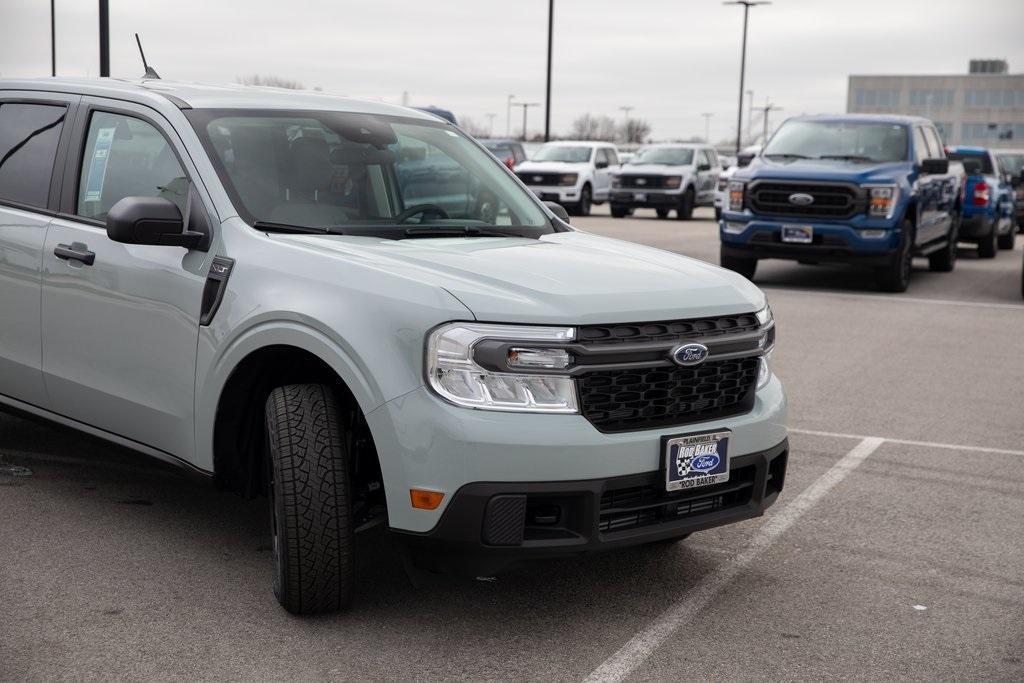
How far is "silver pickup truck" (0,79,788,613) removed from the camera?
3840 millimetres

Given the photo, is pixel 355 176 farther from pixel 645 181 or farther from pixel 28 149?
pixel 645 181

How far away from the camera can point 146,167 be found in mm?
5004

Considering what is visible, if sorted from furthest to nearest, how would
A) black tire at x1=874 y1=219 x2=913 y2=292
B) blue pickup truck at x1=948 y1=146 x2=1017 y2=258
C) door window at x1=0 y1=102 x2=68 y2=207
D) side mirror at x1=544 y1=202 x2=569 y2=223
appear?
blue pickup truck at x1=948 y1=146 x2=1017 y2=258 → black tire at x1=874 y1=219 x2=913 y2=292 → side mirror at x1=544 y1=202 x2=569 y2=223 → door window at x1=0 y1=102 x2=68 y2=207

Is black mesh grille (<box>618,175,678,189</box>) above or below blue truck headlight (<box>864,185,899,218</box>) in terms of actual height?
below

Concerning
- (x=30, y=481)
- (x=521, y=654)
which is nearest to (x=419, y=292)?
(x=521, y=654)

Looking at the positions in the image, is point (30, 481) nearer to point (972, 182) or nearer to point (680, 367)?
point (680, 367)

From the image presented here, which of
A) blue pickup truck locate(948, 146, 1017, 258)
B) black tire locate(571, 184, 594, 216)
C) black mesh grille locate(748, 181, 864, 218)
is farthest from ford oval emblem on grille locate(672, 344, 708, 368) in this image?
black tire locate(571, 184, 594, 216)

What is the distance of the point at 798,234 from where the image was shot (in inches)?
559

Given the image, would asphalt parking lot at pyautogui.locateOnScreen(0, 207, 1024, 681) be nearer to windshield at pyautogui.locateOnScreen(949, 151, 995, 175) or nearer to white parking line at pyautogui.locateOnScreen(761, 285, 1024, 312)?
white parking line at pyautogui.locateOnScreen(761, 285, 1024, 312)

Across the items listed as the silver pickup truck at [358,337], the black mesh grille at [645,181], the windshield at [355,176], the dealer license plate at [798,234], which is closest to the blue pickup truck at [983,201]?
the dealer license plate at [798,234]

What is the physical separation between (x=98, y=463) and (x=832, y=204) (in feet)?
32.4

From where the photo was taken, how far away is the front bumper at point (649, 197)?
30422 mm

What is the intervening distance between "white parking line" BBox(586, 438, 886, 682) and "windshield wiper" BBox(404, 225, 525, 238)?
154 centimetres

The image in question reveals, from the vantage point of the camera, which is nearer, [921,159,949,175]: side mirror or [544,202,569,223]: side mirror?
[544,202,569,223]: side mirror
